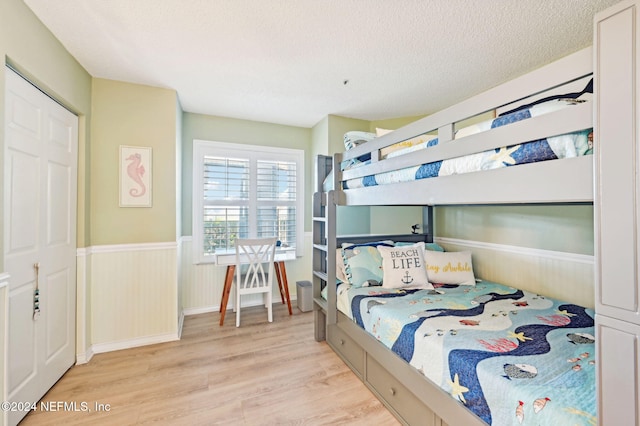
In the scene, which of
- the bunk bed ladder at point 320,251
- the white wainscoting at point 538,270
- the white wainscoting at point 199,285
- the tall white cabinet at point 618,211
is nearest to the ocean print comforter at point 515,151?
the tall white cabinet at point 618,211

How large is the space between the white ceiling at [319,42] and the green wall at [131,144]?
0.15m

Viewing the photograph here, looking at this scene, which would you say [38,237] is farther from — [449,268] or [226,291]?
[449,268]

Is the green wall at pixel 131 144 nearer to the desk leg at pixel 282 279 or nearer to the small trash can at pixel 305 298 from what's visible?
the desk leg at pixel 282 279

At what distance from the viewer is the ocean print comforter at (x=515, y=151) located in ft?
2.88

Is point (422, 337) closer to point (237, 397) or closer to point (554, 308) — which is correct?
point (554, 308)

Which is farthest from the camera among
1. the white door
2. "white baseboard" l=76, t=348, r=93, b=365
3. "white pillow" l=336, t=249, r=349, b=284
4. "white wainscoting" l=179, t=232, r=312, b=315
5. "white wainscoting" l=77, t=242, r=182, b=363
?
"white wainscoting" l=179, t=232, r=312, b=315

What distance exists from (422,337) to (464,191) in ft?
2.56

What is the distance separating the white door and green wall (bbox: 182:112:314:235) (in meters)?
1.18

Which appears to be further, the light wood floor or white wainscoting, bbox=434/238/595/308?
white wainscoting, bbox=434/238/595/308

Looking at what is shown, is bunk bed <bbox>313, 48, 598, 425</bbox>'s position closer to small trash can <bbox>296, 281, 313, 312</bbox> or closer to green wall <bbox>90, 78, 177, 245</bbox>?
small trash can <bbox>296, 281, 313, 312</bbox>

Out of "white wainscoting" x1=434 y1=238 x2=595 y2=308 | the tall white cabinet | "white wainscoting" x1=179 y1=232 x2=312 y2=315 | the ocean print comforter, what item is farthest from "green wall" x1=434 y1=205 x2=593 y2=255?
"white wainscoting" x1=179 y1=232 x2=312 y2=315

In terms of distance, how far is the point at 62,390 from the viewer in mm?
1943

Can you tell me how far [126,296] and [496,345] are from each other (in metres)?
2.89

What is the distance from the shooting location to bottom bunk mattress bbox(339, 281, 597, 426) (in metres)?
0.97
